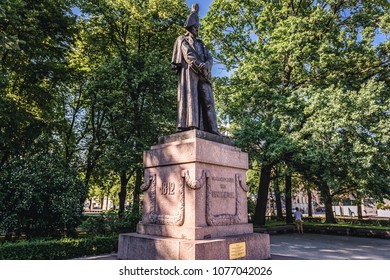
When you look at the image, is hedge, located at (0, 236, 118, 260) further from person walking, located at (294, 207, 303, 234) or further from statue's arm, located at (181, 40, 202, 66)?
person walking, located at (294, 207, 303, 234)

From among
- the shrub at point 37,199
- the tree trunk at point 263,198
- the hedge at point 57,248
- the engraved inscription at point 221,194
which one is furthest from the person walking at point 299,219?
the engraved inscription at point 221,194

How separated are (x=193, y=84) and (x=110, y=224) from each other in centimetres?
994

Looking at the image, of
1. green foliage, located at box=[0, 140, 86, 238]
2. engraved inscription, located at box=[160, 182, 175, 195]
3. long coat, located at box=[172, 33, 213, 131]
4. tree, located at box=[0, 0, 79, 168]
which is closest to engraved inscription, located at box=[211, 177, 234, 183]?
engraved inscription, located at box=[160, 182, 175, 195]

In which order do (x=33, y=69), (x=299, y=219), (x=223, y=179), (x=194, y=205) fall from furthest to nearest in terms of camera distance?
(x=299, y=219)
(x=33, y=69)
(x=223, y=179)
(x=194, y=205)

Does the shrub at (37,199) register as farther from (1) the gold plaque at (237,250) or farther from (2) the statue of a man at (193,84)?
(1) the gold plaque at (237,250)

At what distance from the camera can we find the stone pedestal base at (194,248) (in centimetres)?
565

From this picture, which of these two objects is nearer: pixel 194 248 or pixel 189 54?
pixel 194 248

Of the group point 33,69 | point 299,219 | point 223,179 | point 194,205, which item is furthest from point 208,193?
point 299,219

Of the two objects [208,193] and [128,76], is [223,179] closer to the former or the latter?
[208,193]

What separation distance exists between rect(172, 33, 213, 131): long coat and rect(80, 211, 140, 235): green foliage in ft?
28.7

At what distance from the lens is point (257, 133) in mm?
18391

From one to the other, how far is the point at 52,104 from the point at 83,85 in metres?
3.30

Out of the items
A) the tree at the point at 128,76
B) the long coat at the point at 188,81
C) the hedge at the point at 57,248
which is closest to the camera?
the long coat at the point at 188,81

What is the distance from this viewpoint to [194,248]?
550 centimetres
